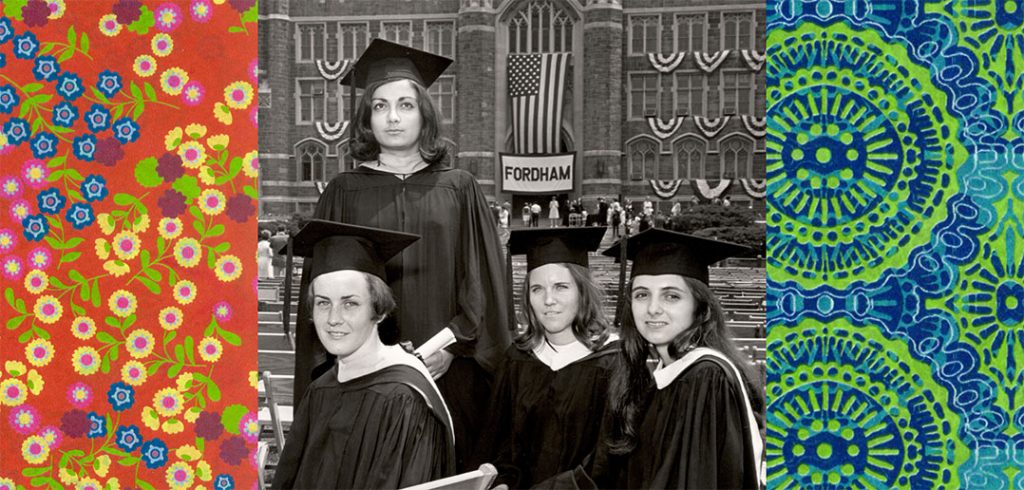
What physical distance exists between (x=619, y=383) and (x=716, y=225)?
58 centimetres

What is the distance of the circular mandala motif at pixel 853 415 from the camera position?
249 centimetres

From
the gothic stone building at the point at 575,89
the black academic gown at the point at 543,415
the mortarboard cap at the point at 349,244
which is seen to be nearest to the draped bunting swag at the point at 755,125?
the gothic stone building at the point at 575,89

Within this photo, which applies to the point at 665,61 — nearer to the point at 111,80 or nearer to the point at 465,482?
the point at 465,482

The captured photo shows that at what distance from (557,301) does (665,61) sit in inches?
35.0

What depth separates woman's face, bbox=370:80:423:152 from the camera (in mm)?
2621

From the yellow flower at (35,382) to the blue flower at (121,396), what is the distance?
22 cm

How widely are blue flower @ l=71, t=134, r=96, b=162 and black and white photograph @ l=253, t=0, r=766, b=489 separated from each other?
51 centimetres

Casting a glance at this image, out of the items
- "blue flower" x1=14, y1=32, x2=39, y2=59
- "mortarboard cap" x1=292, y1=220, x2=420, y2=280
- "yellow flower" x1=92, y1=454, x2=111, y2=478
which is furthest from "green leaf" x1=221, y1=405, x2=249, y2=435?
"blue flower" x1=14, y1=32, x2=39, y2=59

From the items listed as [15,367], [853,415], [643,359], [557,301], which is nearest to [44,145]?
[15,367]

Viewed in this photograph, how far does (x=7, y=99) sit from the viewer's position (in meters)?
2.82

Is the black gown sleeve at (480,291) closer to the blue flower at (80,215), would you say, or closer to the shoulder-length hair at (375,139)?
the shoulder-length hair at (375,139)

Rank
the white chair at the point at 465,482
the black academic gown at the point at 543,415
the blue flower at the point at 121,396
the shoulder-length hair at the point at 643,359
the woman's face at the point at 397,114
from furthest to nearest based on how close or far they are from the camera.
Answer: the blue flower at the point at 121,396 → the woman's face at the point at 397,114 → the black academic gown at the point at 543,415 → the shoulder-length hair at the point at 643,359 → the white chair at the point at 465,482

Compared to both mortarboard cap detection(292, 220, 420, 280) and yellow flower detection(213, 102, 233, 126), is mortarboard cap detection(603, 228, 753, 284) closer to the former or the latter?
mortarboard cap detection(292, 220, 420, 280)

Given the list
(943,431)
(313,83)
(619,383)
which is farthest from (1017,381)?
(313,83)
